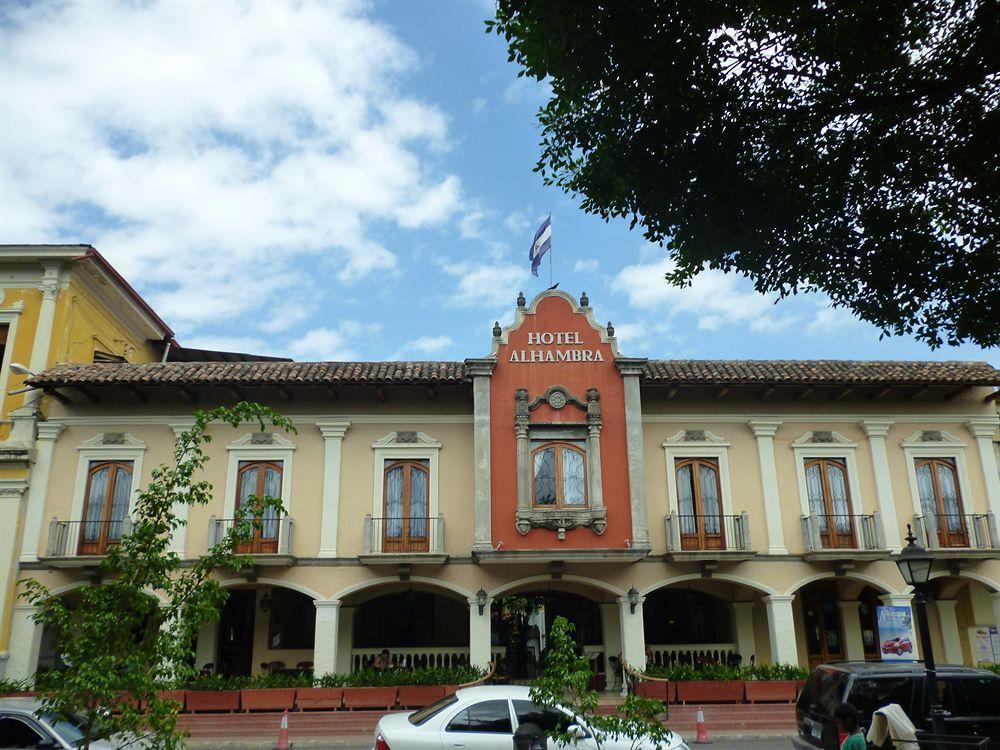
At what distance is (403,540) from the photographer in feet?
65.2

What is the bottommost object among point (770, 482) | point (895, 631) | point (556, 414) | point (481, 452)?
point (895, 631)

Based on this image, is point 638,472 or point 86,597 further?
point 638,472

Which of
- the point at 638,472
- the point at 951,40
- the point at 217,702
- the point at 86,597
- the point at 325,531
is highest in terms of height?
the point at 951,40

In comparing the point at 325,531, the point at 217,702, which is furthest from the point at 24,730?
the point at 325,531

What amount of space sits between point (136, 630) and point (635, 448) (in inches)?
542

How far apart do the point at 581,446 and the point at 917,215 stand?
470 inches

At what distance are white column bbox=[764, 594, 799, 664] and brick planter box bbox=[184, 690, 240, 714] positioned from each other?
12421 mm

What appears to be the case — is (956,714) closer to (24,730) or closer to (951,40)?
(951,40)

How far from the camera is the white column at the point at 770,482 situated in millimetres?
20234

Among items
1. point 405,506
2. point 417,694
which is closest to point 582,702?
point 417,694

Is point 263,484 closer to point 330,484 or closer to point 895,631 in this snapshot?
point 330,484

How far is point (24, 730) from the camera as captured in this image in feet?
34.2

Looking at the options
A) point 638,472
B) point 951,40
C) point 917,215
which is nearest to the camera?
point 951,40

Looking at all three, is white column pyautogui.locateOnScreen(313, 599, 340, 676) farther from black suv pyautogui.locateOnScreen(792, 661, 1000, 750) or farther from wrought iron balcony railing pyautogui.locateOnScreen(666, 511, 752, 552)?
black suv pyautogui.locateOnScreen(792, 661, 1000, 750)
